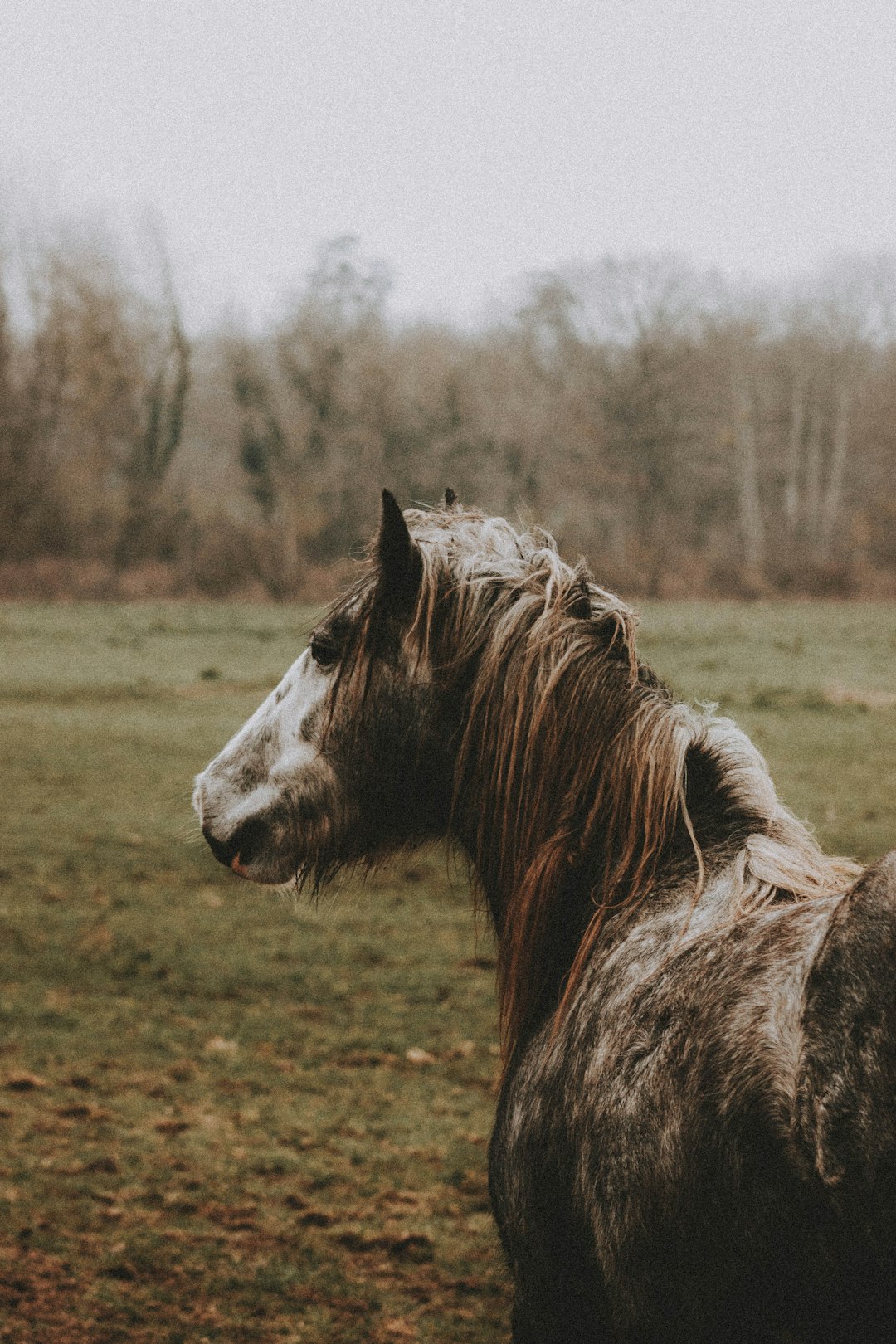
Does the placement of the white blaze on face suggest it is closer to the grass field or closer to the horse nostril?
the horse nostril

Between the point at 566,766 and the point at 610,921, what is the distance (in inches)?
12.2

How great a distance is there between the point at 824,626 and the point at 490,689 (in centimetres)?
2632

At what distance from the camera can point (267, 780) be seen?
2557 millimetres

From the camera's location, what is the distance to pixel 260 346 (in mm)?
41938

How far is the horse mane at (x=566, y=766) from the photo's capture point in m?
2.27

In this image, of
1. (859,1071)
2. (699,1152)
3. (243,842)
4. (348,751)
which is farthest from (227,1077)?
(859,1071)

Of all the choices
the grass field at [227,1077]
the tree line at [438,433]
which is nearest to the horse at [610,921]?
the grass field at [227,1077]

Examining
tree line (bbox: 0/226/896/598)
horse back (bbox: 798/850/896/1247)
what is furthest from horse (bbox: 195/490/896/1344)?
tree line (bbox: 0/226/896/598)

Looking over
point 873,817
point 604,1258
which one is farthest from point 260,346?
point 604,1258

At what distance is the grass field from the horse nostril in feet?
0.90

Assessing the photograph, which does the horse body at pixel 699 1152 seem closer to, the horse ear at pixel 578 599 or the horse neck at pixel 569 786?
the horse neck at pixel 569 786

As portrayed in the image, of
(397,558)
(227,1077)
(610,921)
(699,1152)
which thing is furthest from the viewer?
(227,1077)

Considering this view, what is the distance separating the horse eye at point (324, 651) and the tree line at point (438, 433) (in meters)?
31.0

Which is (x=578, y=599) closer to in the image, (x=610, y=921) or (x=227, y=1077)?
(x=610, y=921)
